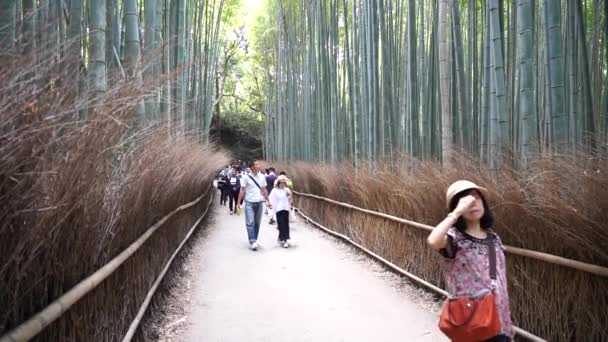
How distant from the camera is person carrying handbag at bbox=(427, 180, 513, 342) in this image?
1918mm

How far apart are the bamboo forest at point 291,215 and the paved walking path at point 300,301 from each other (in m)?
0.03

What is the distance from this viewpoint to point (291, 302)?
438cm

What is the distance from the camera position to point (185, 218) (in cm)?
708

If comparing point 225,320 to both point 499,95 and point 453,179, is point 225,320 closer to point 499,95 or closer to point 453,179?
point 453,179

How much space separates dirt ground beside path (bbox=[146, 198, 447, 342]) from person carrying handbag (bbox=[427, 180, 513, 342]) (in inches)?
62.3

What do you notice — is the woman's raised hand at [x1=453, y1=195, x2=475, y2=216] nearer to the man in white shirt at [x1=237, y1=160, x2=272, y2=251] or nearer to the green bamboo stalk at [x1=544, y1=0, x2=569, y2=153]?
the green bamboo stalk at [x1=544, y1=0, x2=569, y2=153]

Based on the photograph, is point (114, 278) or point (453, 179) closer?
point (114, 278)

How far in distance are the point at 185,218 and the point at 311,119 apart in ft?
23.7

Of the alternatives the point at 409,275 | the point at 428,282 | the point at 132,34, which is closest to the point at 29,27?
the point at 132,34

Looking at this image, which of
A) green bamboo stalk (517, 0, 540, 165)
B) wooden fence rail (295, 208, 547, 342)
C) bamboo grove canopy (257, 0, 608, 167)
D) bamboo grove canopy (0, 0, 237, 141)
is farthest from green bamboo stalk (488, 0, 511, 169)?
bamboo grove canopy (0, 0, 237, 141)

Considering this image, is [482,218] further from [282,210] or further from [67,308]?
[282,210]

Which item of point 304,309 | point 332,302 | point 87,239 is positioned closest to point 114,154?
point 87,239

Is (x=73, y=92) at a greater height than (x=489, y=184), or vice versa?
(x=73, y=92)

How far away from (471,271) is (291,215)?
5903 millimetres
